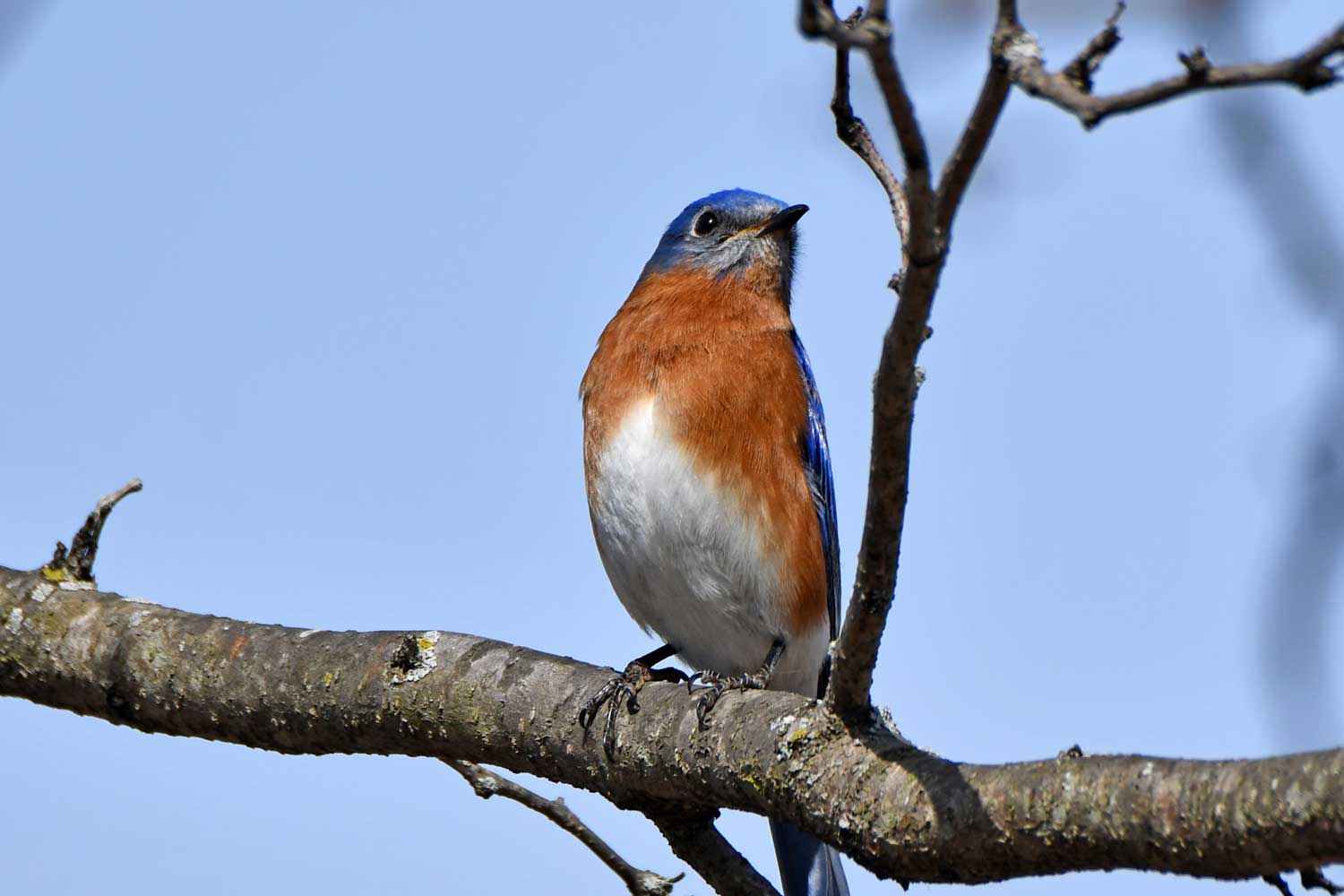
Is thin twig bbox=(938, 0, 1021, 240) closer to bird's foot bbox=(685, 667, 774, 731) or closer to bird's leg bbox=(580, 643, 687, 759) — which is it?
bird's foot bbox=(685, 667, 774, 731)

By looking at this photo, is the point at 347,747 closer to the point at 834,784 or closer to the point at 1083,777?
the point at 834,784

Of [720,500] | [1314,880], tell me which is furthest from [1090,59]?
[720,500]

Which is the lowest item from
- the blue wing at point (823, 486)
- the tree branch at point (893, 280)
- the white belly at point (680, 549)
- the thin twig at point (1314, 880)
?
the thin twig at point (1314, 880)

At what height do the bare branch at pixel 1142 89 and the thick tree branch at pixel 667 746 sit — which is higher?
the bare branch at pixel 1142 89

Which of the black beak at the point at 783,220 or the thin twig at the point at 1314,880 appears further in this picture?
the black beak at the point at 783,220

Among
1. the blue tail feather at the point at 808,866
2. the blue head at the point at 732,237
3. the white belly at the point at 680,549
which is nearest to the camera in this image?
the white belly at the point at 680,549

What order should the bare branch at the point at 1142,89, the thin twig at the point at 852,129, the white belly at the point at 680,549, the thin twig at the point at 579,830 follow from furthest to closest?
1. the white belly at the point at 680,549
2. the thin twig at the point at 579,830
3. the thin twig at the point at 852,129
4. the bare branch at the point at 1142,89

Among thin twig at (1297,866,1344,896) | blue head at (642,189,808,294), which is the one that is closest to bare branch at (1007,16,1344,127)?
thin twig at (1297,866,1344,896)

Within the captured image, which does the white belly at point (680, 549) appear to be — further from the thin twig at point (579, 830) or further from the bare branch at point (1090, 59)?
the bare branch at point (1090, 59)

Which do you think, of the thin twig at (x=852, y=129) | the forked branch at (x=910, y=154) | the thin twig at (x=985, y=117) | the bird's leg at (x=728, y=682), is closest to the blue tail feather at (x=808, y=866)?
the bird's leg at (x=728, y=682)

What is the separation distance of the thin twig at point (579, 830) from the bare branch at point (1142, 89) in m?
3.23

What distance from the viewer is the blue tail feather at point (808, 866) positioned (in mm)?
6465

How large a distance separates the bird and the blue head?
51 cm

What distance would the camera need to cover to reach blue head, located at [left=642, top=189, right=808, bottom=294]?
25.0 feet
